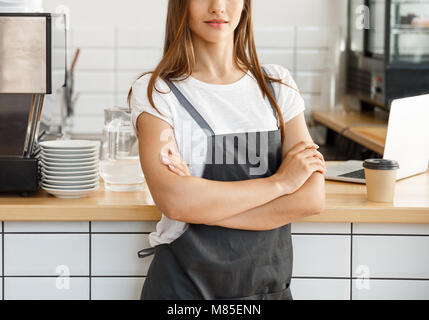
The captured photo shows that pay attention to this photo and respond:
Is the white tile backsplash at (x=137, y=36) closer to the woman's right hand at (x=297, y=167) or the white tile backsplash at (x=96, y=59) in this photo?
the white tile backsplash at (x=96, y=59)

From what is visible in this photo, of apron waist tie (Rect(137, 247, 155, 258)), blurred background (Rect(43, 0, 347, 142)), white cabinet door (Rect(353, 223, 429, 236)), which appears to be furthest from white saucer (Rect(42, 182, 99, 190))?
blurred background (Rect(43, 0, 347, 142))

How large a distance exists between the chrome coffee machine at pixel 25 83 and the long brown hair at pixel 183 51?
31cm

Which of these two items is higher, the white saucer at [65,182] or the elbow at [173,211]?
the white saucer at [65,182]

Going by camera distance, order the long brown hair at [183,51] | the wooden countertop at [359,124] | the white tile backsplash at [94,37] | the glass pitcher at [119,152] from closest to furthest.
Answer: the long brown hair at [183,51], the glass pitcher at [119,152], the wooden countertop at [359,124], the white tile backsplash at [94,37]

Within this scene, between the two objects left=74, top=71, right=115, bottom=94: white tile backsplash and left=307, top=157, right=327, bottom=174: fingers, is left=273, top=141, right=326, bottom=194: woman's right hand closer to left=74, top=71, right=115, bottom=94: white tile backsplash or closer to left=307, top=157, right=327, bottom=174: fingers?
left=307, top=157, right=327, bottom=174: fingers

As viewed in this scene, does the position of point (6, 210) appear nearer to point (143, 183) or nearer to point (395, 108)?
point (143, 183)

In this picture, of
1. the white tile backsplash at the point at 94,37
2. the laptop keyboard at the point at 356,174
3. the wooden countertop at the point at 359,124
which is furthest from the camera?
the white tile backsplash at the point at 94,37

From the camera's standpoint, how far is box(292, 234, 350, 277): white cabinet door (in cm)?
187

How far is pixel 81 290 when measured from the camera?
187 cm

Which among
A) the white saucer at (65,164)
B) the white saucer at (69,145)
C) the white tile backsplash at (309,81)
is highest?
the white tile backsplash at (309,81)

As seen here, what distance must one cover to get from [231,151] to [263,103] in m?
0.16

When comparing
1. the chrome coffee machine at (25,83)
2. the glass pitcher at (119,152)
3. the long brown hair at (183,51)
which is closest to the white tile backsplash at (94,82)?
the glass pitcher at (119,152)

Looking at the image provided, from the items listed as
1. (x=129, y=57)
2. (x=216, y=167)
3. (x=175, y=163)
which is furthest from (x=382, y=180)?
(x=129, y=57)

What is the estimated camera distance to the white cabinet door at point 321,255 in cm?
187
